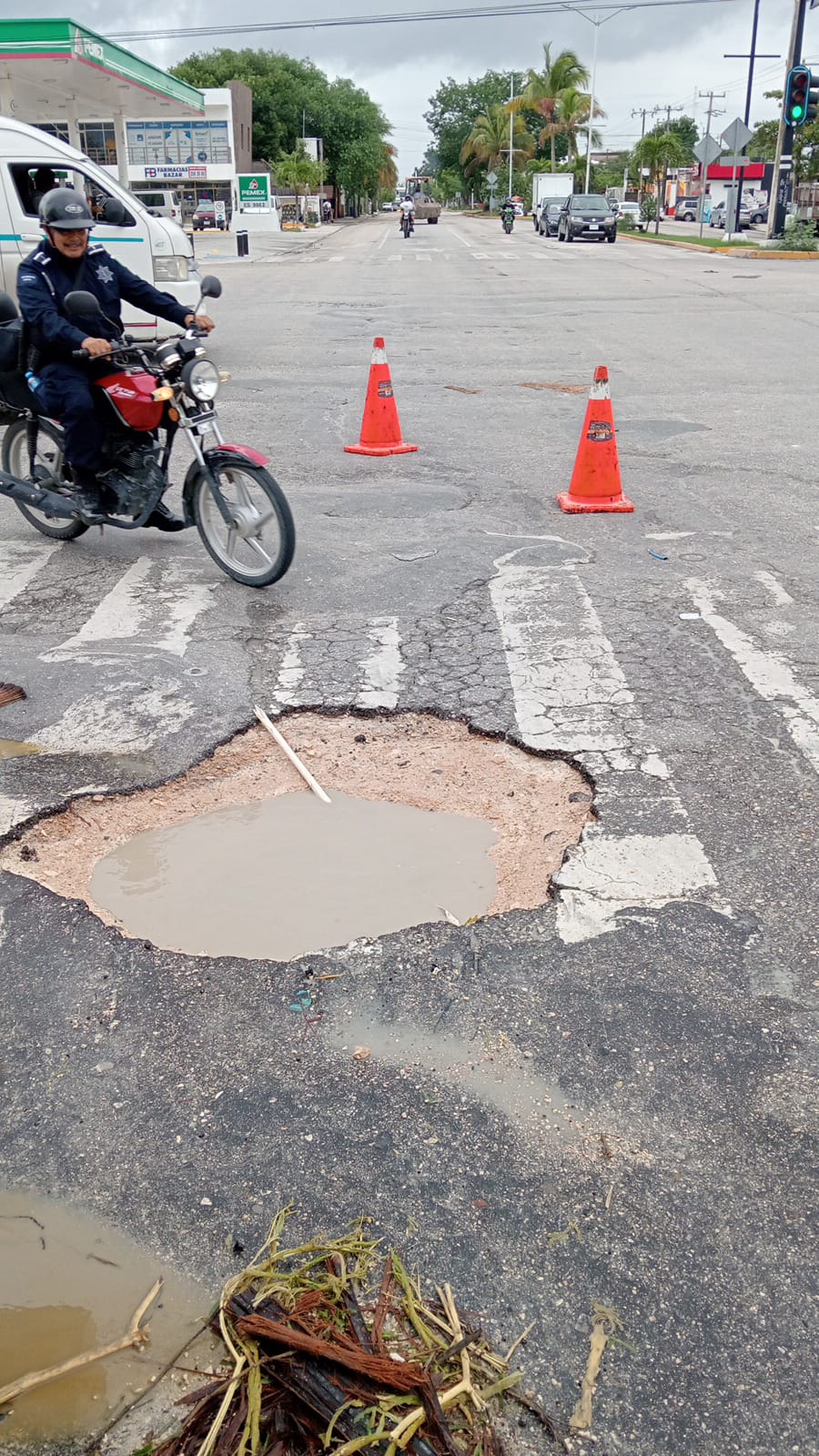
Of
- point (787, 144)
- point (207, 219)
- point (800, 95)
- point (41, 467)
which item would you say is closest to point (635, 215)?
point (207, 219)

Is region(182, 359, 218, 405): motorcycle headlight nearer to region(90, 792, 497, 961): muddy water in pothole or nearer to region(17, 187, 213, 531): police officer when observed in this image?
region(17, 187, 213, 531): police officer

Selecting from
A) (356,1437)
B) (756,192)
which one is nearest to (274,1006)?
(356,1437)

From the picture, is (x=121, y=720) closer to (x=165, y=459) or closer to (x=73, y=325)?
(x=165, y=459)

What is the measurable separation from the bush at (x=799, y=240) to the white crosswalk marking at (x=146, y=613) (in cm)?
3208

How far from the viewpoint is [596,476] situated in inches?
279

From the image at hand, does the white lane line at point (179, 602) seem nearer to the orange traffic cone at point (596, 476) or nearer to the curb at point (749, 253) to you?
the orange traffic cone at point (596, 476)

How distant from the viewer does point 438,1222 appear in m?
2.22

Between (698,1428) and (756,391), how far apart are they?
10572 millimetres

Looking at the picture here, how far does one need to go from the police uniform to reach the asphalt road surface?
2.57 ft

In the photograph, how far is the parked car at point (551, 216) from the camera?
47691mm

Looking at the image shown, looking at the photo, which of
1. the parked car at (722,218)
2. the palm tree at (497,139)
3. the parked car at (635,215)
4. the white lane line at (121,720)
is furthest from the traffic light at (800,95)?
the palm tree at (497,139)

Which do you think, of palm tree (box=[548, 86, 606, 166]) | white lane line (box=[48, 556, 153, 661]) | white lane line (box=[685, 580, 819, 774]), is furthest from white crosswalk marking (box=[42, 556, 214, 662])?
palm tree (box=[548, 86, 606, 166])

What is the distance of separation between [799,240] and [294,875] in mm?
35038

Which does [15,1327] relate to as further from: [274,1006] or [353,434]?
[353,434]
